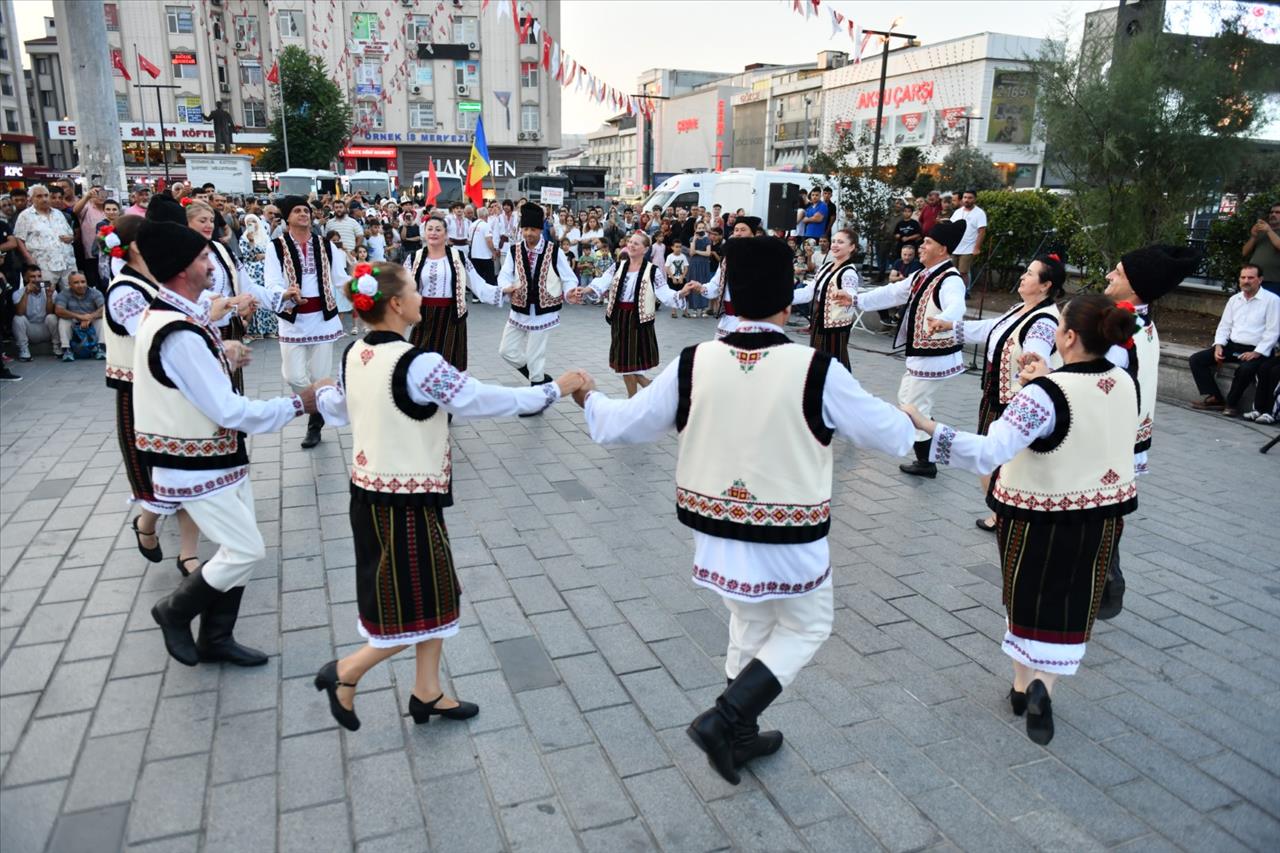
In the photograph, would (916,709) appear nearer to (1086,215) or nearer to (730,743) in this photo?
(730,743)

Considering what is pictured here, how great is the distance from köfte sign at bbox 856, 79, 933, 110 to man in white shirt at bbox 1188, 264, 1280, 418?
41918mm

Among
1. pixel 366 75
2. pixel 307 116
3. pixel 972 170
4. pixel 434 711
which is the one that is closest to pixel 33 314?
pixel 434 711

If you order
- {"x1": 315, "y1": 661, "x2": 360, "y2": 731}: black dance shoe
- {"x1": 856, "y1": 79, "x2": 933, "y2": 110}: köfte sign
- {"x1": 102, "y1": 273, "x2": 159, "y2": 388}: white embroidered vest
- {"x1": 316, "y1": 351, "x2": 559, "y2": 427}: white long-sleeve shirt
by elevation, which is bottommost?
{"x1": 315, "y1": 661, "x2": 360, "y2": 731}: black dance shoe

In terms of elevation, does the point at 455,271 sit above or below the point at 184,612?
above

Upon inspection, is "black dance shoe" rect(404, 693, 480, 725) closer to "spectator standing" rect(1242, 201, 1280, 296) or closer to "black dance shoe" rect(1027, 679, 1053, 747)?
"black dance shoe" rect(1027, 679, 1053, 747)

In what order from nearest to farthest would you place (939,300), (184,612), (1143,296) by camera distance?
1. (184,612)
2. (1143,296)
3. (939,300)

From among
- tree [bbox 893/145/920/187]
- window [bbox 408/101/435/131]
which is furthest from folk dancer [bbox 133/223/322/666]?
window [bbox 408/101/435/131]

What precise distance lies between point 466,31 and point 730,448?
170 ft

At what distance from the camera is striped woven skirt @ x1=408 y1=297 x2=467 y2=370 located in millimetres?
7488

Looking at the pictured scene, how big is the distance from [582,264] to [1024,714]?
15.3 m

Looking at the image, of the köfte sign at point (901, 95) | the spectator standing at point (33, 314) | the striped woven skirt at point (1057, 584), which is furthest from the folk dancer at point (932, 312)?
the köfte sign at point (901, 95)

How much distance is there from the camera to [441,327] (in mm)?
7562

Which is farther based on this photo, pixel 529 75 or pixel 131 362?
pixel 529 75

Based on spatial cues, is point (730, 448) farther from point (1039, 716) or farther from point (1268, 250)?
point (1268, 250)
